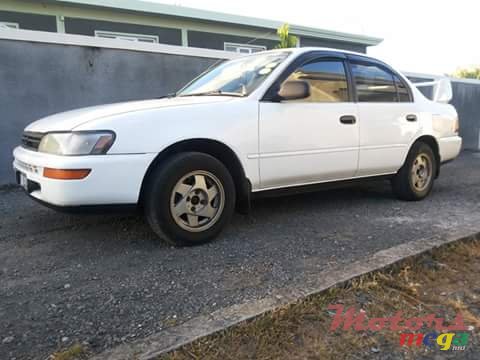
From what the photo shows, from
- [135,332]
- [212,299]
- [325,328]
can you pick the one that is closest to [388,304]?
[325,328]

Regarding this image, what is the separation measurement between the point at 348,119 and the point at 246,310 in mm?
2421

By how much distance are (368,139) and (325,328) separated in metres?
2.49

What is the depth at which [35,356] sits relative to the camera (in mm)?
1736

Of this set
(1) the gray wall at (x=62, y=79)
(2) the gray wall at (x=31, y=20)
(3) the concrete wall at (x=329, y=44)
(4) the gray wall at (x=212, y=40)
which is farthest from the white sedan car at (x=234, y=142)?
(3) the concrete wall at (x=329, y=44)

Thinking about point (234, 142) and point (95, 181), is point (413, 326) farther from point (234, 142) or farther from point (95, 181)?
point (95, 181)

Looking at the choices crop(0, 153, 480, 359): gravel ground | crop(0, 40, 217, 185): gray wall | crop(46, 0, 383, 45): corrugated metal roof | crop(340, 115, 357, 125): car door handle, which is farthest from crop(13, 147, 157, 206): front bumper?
crop(46, 0, 383, 45): corrugated metal roof

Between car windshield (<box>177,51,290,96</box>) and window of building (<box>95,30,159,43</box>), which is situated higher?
window of building (<box>95,30,159,43</box>)

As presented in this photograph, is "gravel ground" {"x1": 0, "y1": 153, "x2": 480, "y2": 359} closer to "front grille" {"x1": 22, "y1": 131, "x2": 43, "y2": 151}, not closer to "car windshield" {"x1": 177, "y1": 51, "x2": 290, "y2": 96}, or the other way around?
"front grille" {"x1": 22, "y1": 131, "x2": 43, "y2": 151}

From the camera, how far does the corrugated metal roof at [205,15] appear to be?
9.73 m

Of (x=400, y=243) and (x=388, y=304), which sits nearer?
(x=388, y=304)

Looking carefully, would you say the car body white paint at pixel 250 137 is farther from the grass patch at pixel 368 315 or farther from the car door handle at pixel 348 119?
the grass patch at pixel 368 315

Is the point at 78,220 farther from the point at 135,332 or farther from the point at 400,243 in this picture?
the point at 400,243

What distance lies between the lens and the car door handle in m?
3.76

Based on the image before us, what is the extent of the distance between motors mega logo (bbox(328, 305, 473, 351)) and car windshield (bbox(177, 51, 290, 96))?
78.1 inches
